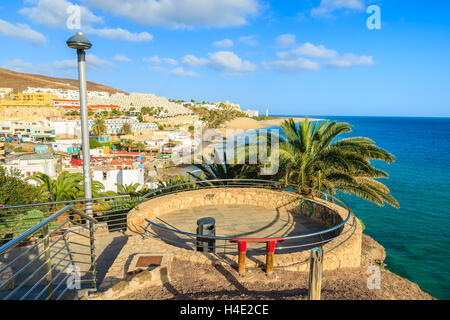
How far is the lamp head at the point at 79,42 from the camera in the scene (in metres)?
6.75

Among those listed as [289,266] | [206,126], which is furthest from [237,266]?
[206,126]

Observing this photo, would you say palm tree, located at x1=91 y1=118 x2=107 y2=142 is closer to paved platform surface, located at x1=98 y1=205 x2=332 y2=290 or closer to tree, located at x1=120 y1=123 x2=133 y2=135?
tree, located at x1=120 y1=123 x2=133 y2=135

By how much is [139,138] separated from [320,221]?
276 ft

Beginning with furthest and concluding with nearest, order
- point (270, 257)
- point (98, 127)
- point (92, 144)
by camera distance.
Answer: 1. point (98, 127)
2. point (92, 144)
3. point (270, 257)

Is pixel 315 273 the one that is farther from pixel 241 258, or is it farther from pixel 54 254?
pixel 54 254

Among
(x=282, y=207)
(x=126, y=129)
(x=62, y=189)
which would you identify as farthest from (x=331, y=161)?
(x=126, y=129)

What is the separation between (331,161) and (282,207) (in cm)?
249

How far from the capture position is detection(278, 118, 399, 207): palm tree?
31.6 feet

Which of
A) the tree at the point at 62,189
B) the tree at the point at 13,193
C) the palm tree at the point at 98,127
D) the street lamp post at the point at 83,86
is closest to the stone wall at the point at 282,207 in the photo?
the street lamp post at the point at 83,86

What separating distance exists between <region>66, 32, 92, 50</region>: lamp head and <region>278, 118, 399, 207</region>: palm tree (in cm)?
772

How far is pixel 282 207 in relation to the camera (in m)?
10.2
